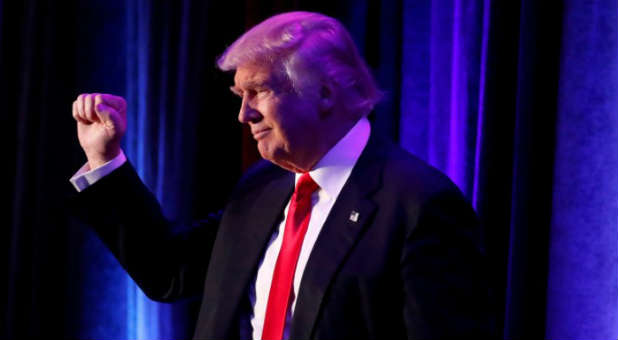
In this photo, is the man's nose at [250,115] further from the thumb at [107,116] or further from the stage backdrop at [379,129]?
the stage backdrop at [379,129]

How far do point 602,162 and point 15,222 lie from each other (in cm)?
178

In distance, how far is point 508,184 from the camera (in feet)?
5.01

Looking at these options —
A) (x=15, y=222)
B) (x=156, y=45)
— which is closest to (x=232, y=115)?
(x=156, y=45)

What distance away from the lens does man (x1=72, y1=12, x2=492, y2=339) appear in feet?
3.54

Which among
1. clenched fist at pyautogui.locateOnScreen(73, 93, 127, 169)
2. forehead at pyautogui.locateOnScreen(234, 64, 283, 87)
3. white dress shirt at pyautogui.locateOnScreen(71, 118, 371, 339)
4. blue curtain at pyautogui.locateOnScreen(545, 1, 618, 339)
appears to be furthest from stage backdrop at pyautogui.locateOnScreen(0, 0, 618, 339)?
clenched fist at pyautogui.locateOnScreen(73, 93, 127, 169)

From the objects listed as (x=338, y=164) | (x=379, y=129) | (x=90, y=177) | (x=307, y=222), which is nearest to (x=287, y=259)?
(x=307, y=222)

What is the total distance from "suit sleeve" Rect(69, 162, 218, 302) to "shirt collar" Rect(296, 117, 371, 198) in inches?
13.6

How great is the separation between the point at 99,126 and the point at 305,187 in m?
0.44

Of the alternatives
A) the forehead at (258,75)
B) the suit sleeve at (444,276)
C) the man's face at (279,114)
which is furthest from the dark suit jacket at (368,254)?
the forehead at (258,75)

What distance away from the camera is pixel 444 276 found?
106 cm

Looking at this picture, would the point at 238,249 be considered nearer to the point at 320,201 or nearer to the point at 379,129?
the point at 320,201

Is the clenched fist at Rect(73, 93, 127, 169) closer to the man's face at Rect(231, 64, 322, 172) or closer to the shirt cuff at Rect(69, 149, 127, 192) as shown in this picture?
the shirt cuff at Rect(69, 149, 127, 192)

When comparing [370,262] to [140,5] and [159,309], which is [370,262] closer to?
[159,309]

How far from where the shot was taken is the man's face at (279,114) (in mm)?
1212
